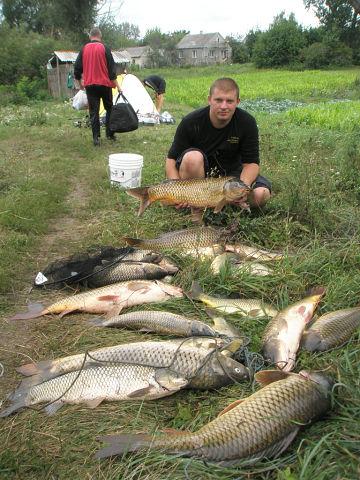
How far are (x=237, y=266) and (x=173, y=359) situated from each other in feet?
4.23

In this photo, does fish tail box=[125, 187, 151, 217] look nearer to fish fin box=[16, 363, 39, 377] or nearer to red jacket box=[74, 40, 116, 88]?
fish fin box=[16, 363, 39, 377]

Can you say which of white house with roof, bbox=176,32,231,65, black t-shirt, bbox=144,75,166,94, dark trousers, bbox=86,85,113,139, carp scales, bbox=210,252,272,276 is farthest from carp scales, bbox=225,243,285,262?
white house with roof, bbox=176,32,231,65

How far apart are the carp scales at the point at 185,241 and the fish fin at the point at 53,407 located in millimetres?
1776

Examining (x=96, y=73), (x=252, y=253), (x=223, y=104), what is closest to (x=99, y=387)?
(x=252, y=253)

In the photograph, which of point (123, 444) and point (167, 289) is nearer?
point (123, 444)

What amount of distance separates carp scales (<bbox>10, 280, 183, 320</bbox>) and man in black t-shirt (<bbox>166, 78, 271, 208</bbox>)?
137cm

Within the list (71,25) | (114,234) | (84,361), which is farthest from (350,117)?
(71,25)

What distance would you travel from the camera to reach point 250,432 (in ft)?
6.74

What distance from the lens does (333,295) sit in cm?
325

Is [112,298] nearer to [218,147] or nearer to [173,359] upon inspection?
[173,359]

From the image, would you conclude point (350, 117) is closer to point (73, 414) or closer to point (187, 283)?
point (187, 283)

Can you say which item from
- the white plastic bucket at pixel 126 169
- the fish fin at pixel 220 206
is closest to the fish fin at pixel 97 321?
the fish fin at pixel 220 206

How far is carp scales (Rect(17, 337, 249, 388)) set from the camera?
2559 millimetres

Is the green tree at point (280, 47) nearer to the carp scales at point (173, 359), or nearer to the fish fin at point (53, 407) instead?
the carp scales at point (173, 359)
